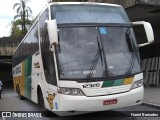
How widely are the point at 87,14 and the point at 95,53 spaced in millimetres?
1396

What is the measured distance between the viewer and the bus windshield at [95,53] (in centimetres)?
962

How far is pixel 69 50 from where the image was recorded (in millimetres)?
9820

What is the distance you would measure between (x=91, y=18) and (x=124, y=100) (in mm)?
2550

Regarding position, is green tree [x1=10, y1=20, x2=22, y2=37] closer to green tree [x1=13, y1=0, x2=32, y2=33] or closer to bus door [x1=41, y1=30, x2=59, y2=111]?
green tree [x1=13, y1=0, x2=32, y2=33]

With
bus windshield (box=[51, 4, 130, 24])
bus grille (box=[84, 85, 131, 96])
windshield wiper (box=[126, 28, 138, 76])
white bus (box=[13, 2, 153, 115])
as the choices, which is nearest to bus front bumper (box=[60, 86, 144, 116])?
white bus (box=[13, 2, 153, 115])

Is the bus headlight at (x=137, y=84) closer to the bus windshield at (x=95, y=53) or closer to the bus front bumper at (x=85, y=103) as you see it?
the bus windshield at (x=95, y=53)

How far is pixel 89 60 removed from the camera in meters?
9.73

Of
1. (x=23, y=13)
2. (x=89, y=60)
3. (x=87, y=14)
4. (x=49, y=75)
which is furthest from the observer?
(x=23, y=13)

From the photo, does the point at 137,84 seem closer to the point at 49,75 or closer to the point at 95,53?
the point at 95,53

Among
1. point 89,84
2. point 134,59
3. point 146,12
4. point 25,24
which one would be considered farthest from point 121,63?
point 25,24

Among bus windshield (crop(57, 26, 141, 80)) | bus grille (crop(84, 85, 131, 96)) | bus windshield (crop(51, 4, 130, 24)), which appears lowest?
bus grille (crop(84, 85, 131, 96))

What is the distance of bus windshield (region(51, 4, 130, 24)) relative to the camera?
34.0 feet

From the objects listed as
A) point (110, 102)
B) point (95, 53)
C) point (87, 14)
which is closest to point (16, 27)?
point (87, 14)

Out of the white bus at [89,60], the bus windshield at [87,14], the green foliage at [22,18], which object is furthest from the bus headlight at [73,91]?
the green foliage at [22,18]
